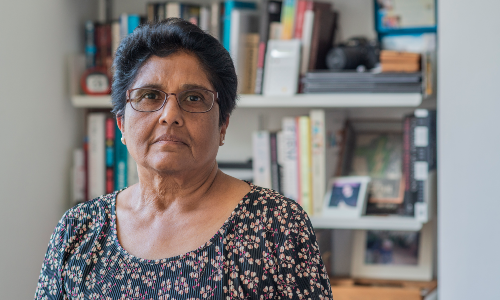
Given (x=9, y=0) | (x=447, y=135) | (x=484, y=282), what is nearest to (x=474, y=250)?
(x=484, y=282)

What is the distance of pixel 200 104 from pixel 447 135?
0.79 meters

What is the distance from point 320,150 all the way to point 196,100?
0.73 metres

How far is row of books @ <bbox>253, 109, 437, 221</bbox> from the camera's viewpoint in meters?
1.64

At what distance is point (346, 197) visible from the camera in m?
1.73

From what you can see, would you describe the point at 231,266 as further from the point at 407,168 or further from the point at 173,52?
the point at 407,168

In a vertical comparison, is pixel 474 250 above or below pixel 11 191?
below

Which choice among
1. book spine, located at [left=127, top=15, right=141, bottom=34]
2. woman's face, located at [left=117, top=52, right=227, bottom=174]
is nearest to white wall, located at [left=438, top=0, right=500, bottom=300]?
woman's face, located at [left=117, top=52, right=227, bottom=174]

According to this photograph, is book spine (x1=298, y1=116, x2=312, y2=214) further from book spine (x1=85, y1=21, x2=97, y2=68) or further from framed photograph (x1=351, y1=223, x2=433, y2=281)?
book spine (x1=85, y1=21, x2=97, y2=68)

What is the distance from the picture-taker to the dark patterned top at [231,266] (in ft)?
3.35

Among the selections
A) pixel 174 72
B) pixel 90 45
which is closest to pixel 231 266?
pixel 174 72

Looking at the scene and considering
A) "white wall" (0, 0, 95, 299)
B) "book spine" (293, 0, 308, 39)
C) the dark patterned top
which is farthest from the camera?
"book spine" (293, 0, 308, 39)

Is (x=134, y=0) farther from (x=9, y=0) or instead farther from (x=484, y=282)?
(x=484, y=282)

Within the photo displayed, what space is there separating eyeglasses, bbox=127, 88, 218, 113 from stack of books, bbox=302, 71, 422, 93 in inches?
26.0

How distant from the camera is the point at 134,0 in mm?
2041
